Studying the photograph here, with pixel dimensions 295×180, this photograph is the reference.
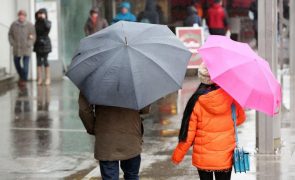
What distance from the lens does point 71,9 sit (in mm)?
19703

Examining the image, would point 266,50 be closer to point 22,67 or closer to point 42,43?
point 42,43

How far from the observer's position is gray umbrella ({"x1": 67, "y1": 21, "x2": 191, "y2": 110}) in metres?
5.95

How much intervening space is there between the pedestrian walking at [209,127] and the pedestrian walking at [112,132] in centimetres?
41

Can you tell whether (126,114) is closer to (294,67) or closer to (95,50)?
(95,50)

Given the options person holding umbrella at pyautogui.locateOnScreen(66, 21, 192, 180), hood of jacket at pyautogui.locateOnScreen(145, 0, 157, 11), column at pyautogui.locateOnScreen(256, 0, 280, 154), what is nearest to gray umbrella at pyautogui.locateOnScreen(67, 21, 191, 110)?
person holding umbrella at pyautogui.locateOnScreen(66, 21, 192, 180)

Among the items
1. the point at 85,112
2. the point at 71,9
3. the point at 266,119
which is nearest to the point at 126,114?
the point at 85,112

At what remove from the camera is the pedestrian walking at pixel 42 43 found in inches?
676

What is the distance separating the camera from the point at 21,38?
672 inches

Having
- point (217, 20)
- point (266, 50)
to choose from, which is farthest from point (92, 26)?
point (266, 50)

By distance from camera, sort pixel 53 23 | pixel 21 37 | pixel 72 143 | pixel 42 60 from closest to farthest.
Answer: pixel 72 143 < pixel 21 37 < pixel 42 60 < pixel 53 23

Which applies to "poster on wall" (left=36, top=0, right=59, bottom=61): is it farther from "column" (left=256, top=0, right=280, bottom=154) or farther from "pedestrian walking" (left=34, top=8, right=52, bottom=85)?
"column" (left=256, top=0, right=280, bottom=154)

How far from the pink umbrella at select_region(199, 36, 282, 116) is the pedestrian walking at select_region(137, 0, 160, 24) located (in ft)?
46.0

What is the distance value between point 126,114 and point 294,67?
8436 millimetres

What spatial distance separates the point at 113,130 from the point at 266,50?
131 inches
